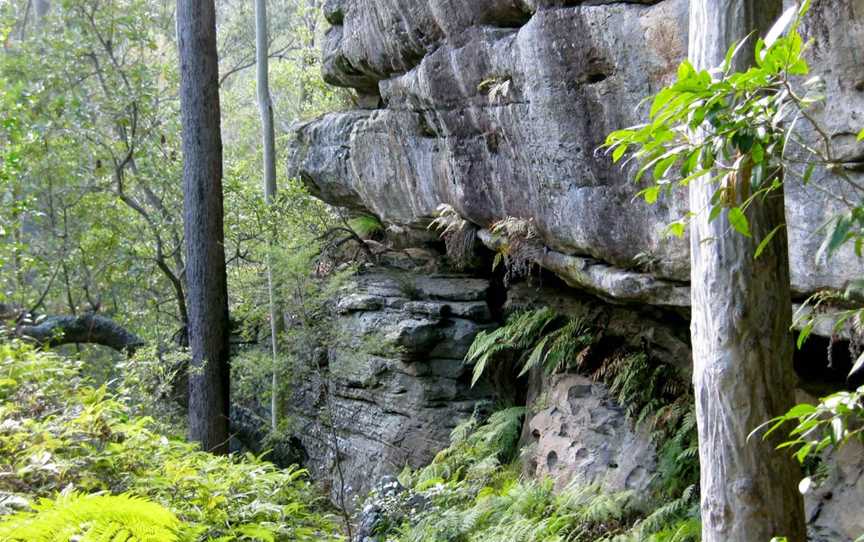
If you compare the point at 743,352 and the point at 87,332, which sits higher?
the point at 743,352

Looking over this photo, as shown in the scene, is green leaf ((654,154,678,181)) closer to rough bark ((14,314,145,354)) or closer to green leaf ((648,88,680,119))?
green leaf ((648,88,680,119))

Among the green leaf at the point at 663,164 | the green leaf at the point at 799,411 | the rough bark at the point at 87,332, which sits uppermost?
the green leaf at the point at 663,164

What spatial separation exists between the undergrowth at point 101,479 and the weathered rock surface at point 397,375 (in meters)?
4.57

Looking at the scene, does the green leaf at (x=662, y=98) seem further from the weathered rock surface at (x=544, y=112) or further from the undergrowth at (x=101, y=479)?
the undergrowth at (x=101, y=479)

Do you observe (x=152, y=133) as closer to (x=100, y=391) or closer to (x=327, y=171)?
(x=327, y=171)

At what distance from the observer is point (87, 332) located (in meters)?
13.6

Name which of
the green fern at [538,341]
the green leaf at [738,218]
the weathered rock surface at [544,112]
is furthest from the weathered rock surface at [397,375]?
the green leaf at [738,218]

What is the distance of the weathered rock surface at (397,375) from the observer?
35.8ft

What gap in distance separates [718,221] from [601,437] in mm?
4762

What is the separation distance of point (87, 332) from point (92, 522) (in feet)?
35.3

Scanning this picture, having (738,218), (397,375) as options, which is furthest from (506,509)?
(738,218)

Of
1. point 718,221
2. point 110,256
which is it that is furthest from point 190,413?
point 718,221

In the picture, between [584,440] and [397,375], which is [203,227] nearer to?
[397,375]

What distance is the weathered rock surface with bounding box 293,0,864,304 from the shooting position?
5180 mm
